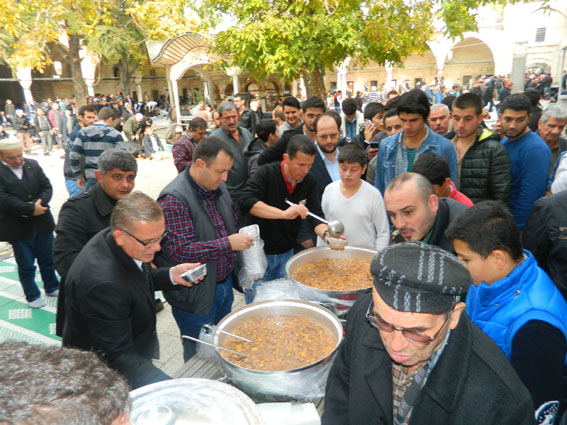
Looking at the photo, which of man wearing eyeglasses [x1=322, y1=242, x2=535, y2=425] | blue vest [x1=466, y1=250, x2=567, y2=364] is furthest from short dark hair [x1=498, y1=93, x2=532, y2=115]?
man wearing eyeglasses [x1=322, y1=242, x2=535, y2=425]

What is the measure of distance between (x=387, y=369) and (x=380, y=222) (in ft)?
6.21

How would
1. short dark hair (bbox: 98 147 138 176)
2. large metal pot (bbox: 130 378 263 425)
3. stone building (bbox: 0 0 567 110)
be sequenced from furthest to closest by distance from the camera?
stone building (bbox: 0 0 567 110)
short dark hair (bbox: 98 147 138 176)
large metal pot (bbox: 130 378 263 425)

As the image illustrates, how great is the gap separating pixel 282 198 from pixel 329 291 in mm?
1325

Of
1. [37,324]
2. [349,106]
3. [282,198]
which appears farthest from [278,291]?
[349,106]

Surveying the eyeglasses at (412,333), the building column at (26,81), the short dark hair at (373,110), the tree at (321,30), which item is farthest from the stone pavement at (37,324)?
the building column at (26,81)

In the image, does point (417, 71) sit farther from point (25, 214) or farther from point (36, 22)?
point (25, 214)

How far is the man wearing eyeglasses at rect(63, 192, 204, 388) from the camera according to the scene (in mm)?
1710

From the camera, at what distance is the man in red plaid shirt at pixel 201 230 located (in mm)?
2416

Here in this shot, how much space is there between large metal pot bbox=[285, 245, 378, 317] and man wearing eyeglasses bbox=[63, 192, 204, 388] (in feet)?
2.87

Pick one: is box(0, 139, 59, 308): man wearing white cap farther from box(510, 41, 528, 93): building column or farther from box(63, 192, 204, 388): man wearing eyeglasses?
box(510, 41, 528, 93): building column

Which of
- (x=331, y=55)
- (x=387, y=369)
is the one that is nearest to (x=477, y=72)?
(x=331, y=55)

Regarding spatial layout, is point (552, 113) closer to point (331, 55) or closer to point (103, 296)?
point (331, 55)

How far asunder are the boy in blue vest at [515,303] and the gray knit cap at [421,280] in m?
0.54

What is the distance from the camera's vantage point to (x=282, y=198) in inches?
125
